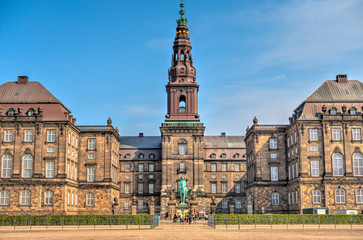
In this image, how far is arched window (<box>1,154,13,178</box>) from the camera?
73.2 metres

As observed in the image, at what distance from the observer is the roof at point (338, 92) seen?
A: 248 ft

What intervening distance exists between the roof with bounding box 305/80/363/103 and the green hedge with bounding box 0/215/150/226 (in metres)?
33.6

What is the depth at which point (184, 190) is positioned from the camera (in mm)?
78250

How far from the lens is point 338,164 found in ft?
235

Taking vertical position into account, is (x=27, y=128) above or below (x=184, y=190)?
above

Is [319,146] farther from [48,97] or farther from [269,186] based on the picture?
[48,97]

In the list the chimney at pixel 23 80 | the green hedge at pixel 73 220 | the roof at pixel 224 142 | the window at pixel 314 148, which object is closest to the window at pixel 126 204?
the roof at pixel 224 142

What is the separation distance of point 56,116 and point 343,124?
4278 centimetres

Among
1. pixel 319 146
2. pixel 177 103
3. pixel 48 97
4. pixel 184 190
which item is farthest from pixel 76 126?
pixel 319 146

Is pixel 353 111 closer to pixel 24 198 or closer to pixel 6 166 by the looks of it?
pixel 24 198

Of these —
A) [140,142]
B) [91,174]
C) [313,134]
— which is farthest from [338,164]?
[140,142]

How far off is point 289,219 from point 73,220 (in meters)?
24.4

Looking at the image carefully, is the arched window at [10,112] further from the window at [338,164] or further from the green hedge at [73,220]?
the window at [338,164]

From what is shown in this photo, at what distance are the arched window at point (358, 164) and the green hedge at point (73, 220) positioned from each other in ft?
107
